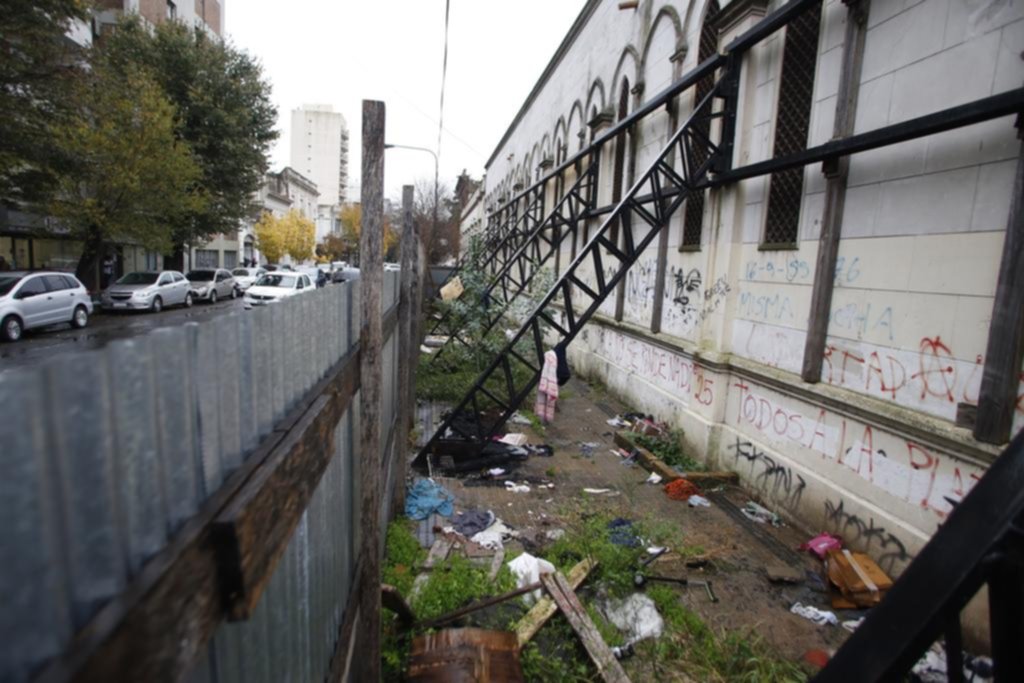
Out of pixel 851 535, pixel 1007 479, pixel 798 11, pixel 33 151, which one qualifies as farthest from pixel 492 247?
pixel 1007 479

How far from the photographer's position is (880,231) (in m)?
5.23

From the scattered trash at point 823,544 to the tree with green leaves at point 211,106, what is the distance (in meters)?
24.7

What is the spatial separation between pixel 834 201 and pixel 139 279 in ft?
79.2

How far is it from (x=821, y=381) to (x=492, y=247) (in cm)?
1611

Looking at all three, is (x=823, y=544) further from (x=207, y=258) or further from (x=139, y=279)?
(x=207, y=258)

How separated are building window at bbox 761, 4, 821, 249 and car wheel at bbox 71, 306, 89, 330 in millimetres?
18843

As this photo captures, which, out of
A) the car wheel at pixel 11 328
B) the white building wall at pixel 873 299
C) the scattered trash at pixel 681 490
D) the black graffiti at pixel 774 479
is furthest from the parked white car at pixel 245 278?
→ the black graffiti at pixel 774 479

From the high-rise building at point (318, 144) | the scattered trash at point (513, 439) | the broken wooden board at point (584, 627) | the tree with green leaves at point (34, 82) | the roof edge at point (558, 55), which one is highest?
the high-rise building at point (318, 144)

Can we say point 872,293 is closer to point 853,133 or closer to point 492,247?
point 853,133

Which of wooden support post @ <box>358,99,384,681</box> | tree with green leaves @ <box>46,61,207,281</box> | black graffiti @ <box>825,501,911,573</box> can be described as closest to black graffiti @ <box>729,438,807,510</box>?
black graffiti @ <box>825,501,911,573</box>

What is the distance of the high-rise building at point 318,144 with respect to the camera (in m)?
94.4

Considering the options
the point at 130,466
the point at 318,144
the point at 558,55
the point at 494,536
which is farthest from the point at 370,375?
the point at 318,144

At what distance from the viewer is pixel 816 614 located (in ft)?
14.6

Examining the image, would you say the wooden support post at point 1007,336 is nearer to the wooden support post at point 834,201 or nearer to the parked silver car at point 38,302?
the wooden support post at point 834,201
